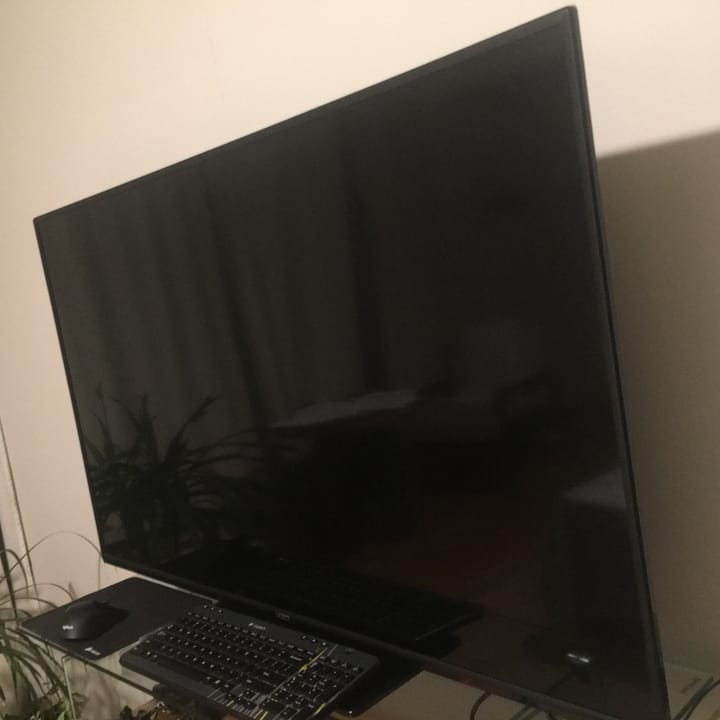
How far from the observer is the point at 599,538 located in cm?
83

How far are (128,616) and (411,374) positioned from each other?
2.65 ft

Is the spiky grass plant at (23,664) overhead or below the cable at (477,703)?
below

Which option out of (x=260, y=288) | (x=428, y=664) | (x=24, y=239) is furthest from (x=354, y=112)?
(x=24, y=239)

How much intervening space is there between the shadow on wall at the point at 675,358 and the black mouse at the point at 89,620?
0.93 m

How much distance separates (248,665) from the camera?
1.12 meters

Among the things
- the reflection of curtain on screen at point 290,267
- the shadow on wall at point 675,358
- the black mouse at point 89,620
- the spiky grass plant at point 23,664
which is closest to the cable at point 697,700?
the shadow on wall at point 675,358

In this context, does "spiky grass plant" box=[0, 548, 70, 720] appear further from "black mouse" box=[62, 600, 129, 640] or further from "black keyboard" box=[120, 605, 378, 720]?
"black keyboard" box=[120, 605, 378, 720]

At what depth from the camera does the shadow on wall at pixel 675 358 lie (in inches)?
35.8

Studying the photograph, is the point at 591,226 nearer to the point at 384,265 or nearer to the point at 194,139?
the point at 384,265

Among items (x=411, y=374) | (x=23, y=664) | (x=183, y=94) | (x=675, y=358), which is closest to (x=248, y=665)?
(x=411, y=374)

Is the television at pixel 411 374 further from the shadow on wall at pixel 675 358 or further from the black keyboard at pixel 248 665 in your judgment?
the shadow on wall at pixel 675 358

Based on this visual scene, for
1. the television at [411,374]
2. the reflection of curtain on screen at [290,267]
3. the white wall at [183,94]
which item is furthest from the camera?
the reflection of curtain on screen at [290,267]

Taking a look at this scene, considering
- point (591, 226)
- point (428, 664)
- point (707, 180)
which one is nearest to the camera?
point (591, 226)

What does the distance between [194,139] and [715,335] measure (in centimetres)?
99
